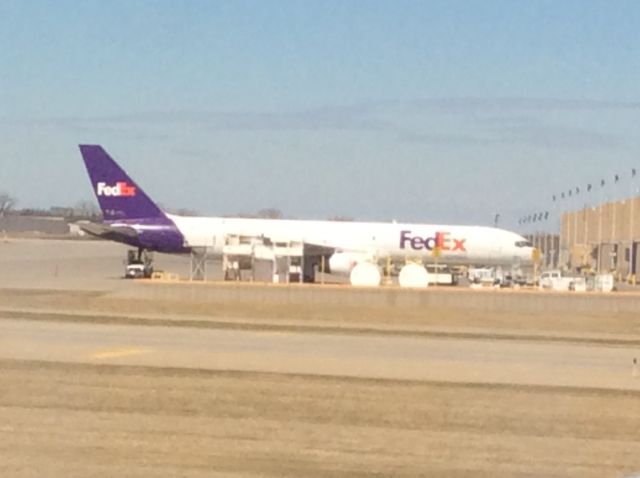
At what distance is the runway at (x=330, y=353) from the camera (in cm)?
2188

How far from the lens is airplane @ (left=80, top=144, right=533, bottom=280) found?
221 ft

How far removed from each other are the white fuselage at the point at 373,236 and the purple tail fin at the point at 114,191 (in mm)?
1879

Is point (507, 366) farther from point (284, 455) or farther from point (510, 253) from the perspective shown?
point (510, 253)

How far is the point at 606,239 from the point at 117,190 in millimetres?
58795

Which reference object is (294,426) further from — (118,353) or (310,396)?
(118,353)

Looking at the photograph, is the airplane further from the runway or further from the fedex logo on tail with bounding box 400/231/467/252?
the runway

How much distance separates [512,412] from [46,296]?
109ft

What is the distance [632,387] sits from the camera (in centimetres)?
2092

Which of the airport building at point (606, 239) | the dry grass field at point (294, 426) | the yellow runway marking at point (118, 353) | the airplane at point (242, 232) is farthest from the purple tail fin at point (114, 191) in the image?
the dry grass field at point (294, 426)

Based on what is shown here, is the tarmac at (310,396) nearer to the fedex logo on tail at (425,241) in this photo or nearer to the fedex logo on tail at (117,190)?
the fedex logo on tail at (425,241)

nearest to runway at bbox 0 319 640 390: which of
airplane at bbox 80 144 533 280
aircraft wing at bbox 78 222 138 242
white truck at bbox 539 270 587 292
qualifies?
white truck at bbox 539 270 587 292

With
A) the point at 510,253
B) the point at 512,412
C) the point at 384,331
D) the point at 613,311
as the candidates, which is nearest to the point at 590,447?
the point at 512,412

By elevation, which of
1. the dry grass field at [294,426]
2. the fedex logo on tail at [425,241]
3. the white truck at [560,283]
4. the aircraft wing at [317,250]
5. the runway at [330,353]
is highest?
the fedex logo on tail at [425,241]

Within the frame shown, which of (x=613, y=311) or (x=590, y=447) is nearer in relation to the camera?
(x=590, y=447)
